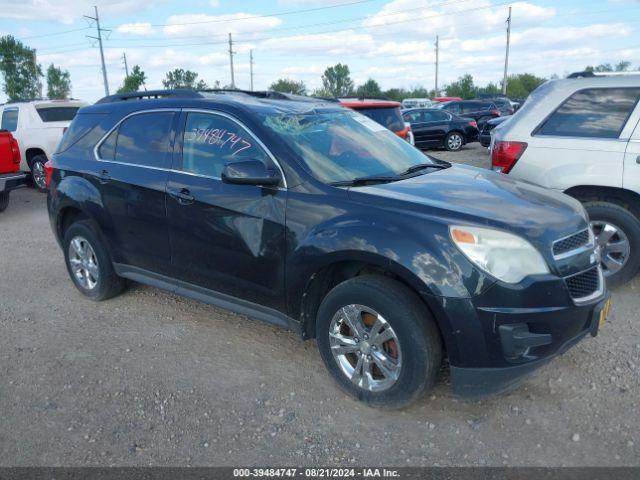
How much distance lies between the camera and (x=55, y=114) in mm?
11445

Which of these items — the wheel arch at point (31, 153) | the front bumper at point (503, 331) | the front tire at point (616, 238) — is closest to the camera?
the front bumper at point (503, 331)

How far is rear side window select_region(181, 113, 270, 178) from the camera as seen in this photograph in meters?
3.74

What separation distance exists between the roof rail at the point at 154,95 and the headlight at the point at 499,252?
2.48 metres

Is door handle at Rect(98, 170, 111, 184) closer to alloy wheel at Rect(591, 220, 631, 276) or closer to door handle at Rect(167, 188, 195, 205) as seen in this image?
door handle at Rect(167, 188, 195, 205)

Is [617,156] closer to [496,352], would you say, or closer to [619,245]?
[619,245]

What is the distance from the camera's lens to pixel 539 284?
2.85m

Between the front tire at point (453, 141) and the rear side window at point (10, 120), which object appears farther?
the front tire at point (453, 141)

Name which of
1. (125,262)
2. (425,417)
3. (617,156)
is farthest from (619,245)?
(125,262)

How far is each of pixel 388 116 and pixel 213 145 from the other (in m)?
6.58

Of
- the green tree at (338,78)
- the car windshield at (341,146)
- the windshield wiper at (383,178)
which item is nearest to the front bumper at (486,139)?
the car windshield at (341,146)

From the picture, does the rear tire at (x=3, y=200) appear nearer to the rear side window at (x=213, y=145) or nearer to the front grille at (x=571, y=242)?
the rear side window at (x=213, y=145)

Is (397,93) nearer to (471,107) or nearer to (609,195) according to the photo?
(471,107)

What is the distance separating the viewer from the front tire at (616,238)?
478 cm

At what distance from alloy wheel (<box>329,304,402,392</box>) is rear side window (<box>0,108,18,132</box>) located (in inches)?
419
